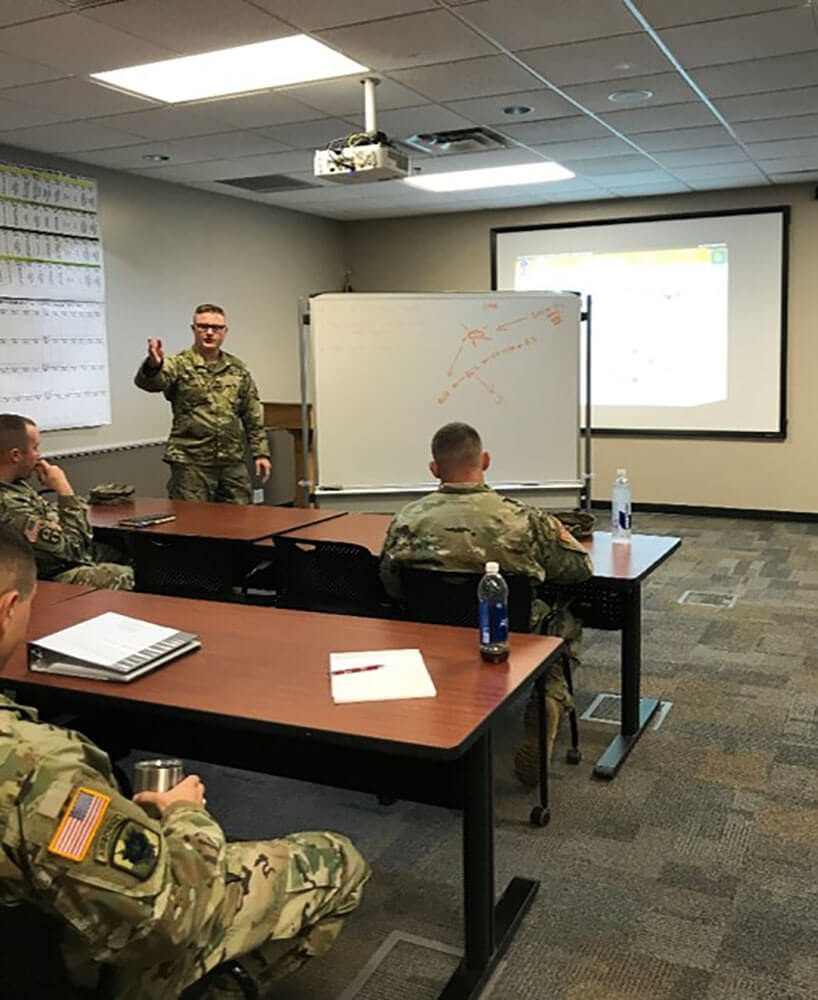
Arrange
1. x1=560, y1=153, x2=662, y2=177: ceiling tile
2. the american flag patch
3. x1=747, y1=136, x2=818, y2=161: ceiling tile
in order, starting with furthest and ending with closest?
x1=560, y1=153, x2=662, y2=177: ceiling tile
x1=747, y1=136, x2=818, y2=161: ceiling tile
the american flag patch

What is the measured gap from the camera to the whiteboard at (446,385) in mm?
5195

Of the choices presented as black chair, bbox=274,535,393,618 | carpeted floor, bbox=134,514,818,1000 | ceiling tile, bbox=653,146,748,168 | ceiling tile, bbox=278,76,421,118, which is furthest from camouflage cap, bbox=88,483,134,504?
ceiling tile, bbox=653,146,748,168

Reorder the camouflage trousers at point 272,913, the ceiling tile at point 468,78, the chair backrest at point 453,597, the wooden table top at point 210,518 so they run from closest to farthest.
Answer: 1. the camouflage trousers at point 272,913
2. the chair backrest at point 453,597
3. the wooden table top at point 210,518
4. the ceiling tile at point 468,78

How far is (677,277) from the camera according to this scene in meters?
7.89

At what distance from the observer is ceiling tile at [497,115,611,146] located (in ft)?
16.8

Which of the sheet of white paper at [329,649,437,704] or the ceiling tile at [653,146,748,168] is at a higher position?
the ceiling tile at [653,146,748,168]

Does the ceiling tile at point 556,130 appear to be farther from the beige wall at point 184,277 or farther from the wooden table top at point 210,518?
the beige wall at point 184,277

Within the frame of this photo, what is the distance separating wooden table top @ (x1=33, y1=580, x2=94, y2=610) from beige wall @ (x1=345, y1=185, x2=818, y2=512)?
20.2ft

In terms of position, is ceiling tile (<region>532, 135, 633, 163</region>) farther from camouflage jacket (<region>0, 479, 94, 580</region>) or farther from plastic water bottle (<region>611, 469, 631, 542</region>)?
camouflage jacket (<region>0, 479, 94, 580</region>)

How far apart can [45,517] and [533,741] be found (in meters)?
1.81

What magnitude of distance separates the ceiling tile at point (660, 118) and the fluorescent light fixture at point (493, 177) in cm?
108

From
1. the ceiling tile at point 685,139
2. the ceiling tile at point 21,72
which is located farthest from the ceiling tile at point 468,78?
the ceiling tile at point 21,72

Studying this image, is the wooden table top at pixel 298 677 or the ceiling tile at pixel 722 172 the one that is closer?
the wooden table top at pixel 298 677

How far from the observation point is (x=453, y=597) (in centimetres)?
276
